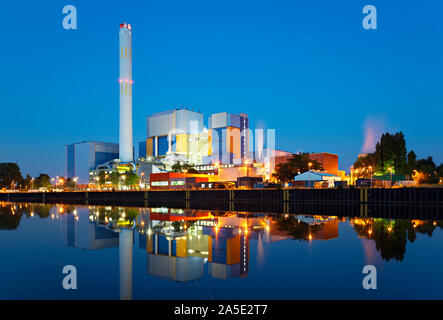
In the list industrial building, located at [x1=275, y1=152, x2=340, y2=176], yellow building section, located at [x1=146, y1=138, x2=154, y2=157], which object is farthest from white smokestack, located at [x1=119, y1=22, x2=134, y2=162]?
industrial building, located at [x1=275, y1=152, x2=340, y2=176]

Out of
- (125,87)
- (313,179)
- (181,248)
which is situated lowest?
(181,248)

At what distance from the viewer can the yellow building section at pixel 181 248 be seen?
11.0m

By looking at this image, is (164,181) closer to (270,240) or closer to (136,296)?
(270,240)

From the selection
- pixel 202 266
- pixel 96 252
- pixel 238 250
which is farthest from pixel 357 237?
pixel 96 252

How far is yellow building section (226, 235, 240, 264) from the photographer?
1012 centimetres

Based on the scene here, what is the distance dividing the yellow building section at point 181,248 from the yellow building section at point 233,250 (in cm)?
148

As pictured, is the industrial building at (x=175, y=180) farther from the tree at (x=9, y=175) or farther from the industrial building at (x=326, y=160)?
the tree at (x=9, y=175)

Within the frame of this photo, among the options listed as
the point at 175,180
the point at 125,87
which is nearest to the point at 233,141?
the point at 125,87

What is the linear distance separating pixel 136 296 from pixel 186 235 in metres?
9.08

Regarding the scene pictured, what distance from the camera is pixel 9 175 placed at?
149m

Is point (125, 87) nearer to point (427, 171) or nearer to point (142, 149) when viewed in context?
point (142, 149)

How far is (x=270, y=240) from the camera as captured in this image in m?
14.3

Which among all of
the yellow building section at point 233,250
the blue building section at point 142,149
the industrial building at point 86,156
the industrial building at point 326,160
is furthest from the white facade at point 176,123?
the yellow building section at point 233,250

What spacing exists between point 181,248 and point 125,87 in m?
130
